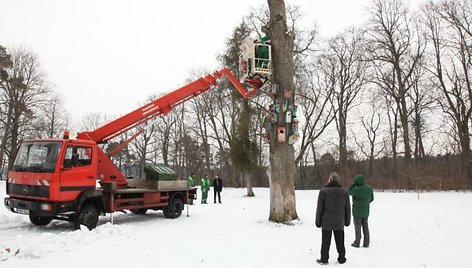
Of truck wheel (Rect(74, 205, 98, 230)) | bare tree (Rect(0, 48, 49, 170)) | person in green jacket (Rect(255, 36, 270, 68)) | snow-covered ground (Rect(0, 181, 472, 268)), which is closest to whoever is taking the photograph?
snow-covered ground (Rect(0, 181, 472, 268))

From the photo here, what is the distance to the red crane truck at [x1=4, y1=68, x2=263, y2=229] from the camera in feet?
34.4

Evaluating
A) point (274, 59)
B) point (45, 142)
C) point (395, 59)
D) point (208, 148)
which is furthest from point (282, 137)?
point (208, 148)

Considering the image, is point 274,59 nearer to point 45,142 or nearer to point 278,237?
point 278,237

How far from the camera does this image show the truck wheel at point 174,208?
48.3 feet

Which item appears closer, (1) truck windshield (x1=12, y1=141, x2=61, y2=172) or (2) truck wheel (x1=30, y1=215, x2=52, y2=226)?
(1) truck windshield (x1=12, y1=141, x2=61, y2=172)

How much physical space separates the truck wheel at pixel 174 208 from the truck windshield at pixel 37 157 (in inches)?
205

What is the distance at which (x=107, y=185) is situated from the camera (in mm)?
12164

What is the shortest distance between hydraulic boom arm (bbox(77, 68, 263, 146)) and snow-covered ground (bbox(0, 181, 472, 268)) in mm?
3075

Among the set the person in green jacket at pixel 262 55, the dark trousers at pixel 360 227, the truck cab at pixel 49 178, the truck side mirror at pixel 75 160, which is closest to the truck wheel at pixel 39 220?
the truck cab at pixel 49 178

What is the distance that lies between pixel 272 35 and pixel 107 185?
7.55m

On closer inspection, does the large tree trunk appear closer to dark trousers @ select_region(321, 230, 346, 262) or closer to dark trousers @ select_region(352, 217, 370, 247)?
dark trousers @ select_region(352, 217, 370, 247)

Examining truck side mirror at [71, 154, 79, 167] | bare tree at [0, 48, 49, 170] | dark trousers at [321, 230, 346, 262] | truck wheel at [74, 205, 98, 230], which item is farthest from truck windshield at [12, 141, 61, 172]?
bare tree at [0, 48, 49, 170]

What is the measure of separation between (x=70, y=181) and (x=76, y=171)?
353mm

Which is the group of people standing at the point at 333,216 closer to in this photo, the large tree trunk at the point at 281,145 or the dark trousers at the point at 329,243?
the dark trousers at the point at 329,243
